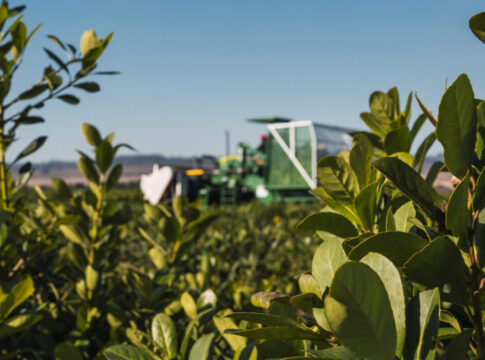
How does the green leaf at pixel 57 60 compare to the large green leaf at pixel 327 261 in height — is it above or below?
above

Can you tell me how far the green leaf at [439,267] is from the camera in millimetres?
466

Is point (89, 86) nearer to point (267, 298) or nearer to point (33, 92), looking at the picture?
point (33, 92)

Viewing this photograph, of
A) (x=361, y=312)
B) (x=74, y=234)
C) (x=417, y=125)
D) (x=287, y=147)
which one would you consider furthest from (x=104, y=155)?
(x=287, y=147)

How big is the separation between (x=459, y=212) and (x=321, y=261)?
182 millimetres

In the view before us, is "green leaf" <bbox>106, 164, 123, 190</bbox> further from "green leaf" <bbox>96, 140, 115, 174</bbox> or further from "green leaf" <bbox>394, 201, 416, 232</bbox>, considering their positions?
"green leaf" <bbox>394, 201, 416, 232</bbox>

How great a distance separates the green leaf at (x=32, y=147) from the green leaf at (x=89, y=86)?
0.22m

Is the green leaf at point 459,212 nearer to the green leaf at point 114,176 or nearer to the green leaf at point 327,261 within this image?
the green leaf at point 327,261

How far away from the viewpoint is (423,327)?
455 millimetres

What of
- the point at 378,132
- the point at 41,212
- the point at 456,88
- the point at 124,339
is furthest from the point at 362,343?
the point at 41,212

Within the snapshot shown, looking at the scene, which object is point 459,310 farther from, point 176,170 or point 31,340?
point 176,170

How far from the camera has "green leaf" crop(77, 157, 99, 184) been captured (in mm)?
1354

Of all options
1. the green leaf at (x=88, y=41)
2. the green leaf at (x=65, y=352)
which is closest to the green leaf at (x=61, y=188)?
the green leaf at (x=88, y=41)

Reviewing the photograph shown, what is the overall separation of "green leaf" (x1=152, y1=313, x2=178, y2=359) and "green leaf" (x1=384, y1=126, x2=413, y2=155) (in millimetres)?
533

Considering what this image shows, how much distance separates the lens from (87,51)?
1447 millimetres
